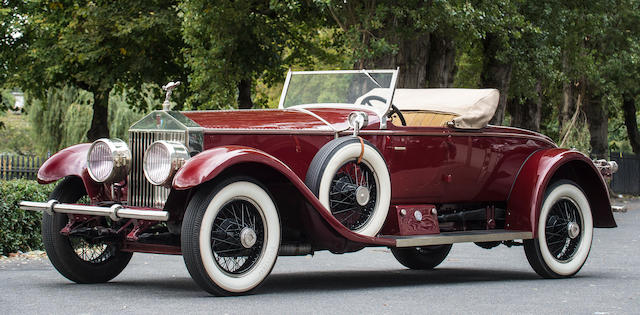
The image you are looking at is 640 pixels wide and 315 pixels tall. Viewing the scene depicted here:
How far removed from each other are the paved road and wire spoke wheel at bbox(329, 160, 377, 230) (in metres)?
0.59

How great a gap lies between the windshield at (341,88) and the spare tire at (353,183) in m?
0.82

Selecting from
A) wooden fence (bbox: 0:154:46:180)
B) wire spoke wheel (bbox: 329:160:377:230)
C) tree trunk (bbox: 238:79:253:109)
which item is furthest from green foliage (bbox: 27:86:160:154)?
wire spoke wheel (bbox: 329:160:377:230)

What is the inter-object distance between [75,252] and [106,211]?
1074mm

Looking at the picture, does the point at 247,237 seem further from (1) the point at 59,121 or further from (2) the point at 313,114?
(1) the point at 59,121

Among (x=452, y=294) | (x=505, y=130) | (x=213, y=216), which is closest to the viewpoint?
(x=213, y=216)

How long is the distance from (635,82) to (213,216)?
23.0 meters

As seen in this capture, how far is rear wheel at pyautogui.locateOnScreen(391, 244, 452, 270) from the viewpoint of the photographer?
9.40 meters

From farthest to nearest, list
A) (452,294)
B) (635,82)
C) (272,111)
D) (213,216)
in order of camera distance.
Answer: (635,82) → (272,111) → (452,294) → (213,216)

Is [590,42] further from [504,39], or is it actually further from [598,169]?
[598,169]

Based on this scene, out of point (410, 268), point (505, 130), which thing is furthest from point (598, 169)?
point (410, 268)

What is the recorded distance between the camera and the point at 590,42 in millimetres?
26781

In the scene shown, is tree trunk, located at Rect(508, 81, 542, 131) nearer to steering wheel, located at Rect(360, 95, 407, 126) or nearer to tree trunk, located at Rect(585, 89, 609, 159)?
tree trunk, located at Rect(585, 89, 609, 159)

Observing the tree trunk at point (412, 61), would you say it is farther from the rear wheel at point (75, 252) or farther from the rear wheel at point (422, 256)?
the rear wheel at point (75, 252)

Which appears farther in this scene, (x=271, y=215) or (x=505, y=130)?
(x=505, y=130)
